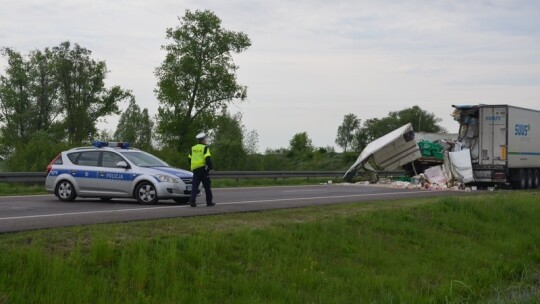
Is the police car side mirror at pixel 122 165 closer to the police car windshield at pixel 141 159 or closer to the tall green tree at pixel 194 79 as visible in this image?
the police car windshield at pixel 141 159

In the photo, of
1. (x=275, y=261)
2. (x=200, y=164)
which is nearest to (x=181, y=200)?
(x=200, y=164)

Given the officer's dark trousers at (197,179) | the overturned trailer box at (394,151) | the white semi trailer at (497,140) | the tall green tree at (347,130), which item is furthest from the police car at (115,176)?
the tall green tree at (347,130)

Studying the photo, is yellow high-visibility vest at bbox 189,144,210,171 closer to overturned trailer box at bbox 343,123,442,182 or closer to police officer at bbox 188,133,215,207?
police officer at bbox 188,133,215,207

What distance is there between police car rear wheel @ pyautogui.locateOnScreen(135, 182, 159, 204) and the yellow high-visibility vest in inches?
57.5

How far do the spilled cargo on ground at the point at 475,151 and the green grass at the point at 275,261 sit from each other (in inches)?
513

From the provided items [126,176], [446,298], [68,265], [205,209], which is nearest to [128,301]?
[68,265]

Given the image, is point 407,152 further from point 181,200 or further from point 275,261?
point 275,261

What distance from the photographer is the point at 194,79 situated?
54.8m

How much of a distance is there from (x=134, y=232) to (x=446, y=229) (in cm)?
839

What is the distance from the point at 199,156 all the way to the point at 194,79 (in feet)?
132

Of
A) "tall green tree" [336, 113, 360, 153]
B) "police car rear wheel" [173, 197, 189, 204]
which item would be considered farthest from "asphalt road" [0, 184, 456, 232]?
"tall green tree" [336, 113, 360, 153]

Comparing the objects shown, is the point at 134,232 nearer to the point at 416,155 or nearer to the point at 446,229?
the point at 446,229

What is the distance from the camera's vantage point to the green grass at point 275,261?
7527 mm

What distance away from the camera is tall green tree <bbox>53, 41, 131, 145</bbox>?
59.5 m
